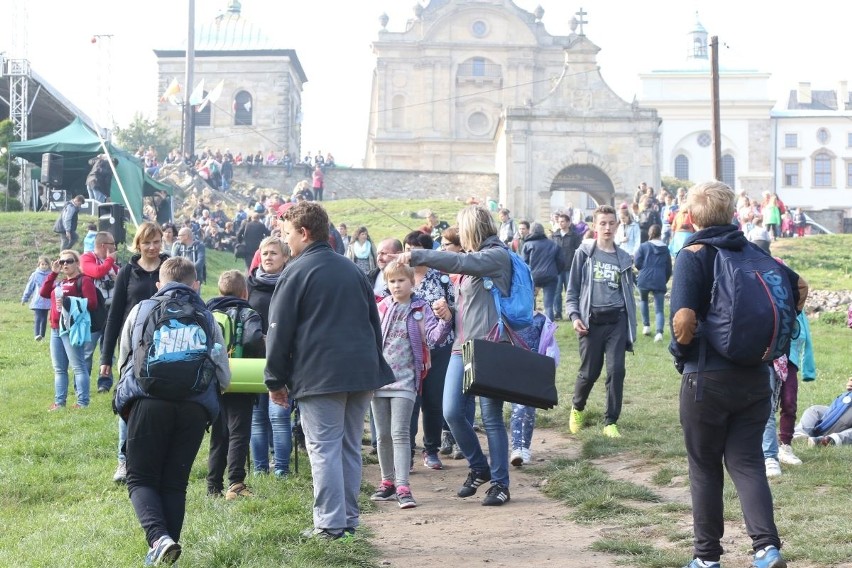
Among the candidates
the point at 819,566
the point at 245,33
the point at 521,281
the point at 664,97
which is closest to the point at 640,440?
the point at 521,281

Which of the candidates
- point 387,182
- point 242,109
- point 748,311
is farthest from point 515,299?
point 242,109

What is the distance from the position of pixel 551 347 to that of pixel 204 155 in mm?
41779

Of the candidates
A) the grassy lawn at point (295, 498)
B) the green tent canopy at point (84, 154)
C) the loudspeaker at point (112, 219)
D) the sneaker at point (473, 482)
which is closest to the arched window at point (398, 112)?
the green tent canopy at point (84, 154)

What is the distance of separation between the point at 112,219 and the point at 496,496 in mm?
13674

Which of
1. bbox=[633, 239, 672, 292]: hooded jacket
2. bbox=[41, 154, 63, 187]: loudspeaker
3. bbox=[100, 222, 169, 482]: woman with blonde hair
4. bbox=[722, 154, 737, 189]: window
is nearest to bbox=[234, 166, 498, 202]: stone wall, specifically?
bbox=[41, 154, 63, 187]: loudspeaker

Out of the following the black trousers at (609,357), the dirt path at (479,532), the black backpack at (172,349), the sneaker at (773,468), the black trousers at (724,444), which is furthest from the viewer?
the black trousers at (609,357)

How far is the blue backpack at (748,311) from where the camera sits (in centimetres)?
570

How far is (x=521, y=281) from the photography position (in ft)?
26.6

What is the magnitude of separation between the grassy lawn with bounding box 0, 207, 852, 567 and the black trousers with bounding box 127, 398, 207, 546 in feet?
0.79

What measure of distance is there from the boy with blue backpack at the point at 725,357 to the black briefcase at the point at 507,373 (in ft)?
6.27

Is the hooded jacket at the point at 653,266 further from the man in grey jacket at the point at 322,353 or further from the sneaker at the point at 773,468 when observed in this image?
the man in grey jacket at the point at 322,353

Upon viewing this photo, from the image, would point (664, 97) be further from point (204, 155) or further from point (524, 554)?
point (524, 554)

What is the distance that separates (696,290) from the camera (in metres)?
5.85

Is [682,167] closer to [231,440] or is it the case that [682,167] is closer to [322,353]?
[231,440]
